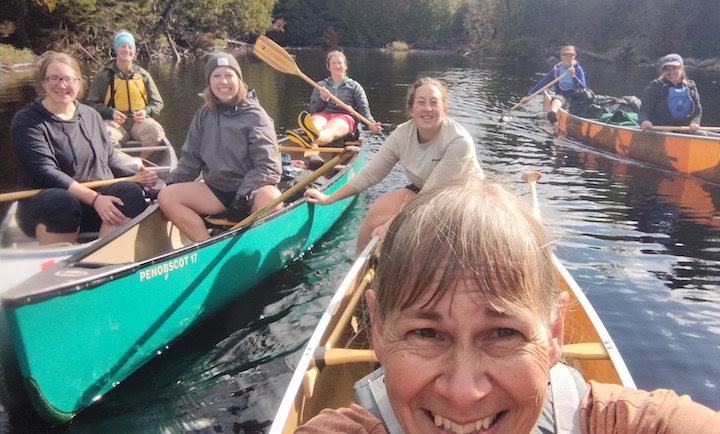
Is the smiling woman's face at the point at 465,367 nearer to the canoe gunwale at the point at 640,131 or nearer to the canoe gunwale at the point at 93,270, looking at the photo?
the canoe gunwale at the point at 93,270

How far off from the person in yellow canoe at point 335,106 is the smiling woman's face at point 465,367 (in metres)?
6.81

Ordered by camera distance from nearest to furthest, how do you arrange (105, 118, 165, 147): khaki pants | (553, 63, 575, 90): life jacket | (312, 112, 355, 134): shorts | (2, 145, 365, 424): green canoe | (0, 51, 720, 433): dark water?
(2, 145, 365, 424): green canoe < (0, 51, 720, 433): dark water < (105, 118, 165, 147): khaki pants < (312, 112, 355, 134): shorts < (553, 63, 575, 90): life jacket

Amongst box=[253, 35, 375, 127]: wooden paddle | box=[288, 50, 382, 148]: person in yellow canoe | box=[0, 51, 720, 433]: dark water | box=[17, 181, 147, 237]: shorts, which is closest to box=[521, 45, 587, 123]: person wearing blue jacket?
box=[0, 51, 720, 433]: dark water

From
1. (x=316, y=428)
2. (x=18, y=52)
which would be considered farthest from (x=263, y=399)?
(x=18, y=52)

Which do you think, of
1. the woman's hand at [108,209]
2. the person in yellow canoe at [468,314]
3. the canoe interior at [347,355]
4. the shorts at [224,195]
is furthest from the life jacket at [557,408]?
the shorts at [224,195]

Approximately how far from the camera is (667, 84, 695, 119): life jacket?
344 inches

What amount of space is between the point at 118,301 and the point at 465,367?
9.31ft

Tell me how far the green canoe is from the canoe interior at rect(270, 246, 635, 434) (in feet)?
3.84

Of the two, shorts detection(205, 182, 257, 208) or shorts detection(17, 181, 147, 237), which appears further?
shorts detection(205, 182, 257, 208)

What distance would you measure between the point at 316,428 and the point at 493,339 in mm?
425

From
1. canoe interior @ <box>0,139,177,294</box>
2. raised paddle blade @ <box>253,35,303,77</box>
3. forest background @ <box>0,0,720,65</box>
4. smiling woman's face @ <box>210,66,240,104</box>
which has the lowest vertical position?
canoe interior @ <box>0,139,177,294</box>

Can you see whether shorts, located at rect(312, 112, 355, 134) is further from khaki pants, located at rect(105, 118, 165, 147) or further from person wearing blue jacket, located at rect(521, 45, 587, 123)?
person wearing blue jacket, located at rect(521, 45, 587, 123)

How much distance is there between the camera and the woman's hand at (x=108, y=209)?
4383mm

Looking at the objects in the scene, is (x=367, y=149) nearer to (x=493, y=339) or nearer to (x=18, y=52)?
(x=493, y=339)
